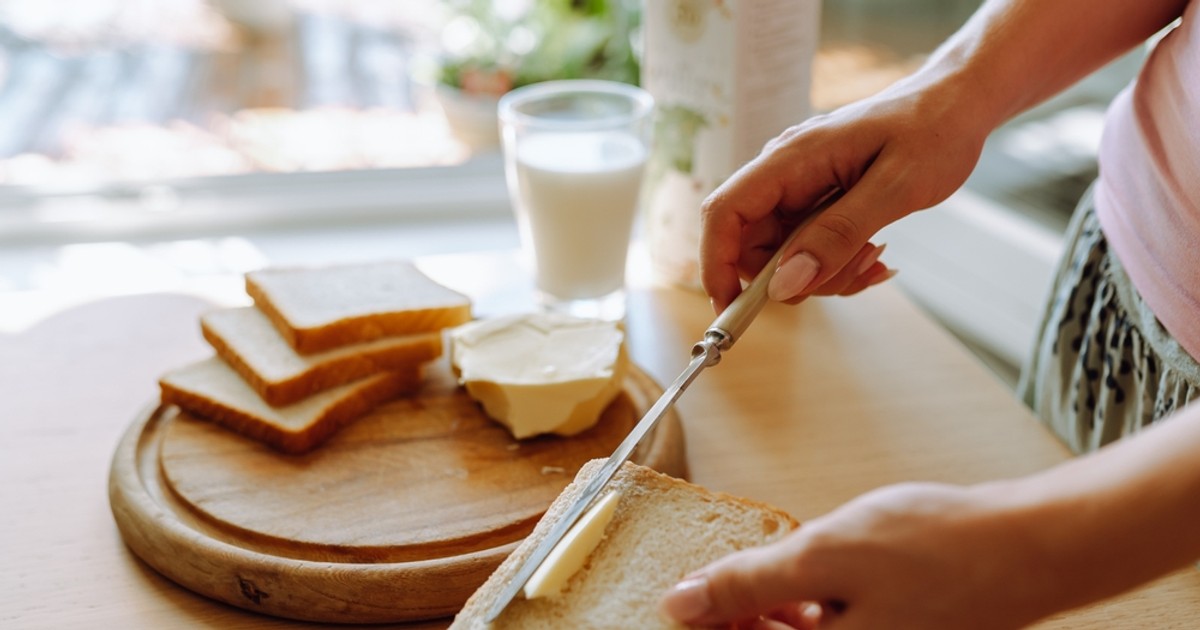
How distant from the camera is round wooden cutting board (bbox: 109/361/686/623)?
89cm

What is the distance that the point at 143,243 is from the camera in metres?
2.05

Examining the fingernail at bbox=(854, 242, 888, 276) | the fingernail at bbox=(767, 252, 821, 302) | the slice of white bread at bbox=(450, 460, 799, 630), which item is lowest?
the slice of white bread at bbox=(450, 460, 799, 630)

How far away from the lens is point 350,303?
4.10 feet

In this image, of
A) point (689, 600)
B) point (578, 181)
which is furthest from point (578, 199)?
point (689, 600)

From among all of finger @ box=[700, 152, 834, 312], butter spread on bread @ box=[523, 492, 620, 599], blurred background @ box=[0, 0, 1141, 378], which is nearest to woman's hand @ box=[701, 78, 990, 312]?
finger @ box=[700, 152, 834, 312]

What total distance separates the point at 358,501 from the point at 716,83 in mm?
727

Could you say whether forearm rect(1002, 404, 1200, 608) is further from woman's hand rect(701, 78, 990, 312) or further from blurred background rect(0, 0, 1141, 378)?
blurred background rect(0, 0, 1141, 378)

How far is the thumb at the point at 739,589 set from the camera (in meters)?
0.63

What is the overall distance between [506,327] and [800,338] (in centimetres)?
45

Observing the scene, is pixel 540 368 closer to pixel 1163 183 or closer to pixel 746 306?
pixel 746 306

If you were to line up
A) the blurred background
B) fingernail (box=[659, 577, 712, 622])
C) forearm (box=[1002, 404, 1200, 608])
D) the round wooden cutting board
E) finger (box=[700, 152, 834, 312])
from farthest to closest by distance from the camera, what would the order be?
the blurred background, finger (box=[700, 152, 834, 312]), the round wooden cutting board, fingernail (box=[659, 577, 712, 622]), forearm (box=[1002, 404, 1200, 608])

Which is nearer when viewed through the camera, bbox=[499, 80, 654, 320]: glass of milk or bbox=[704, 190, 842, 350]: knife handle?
bbox=[704, 190, 842, 350]: knife handle

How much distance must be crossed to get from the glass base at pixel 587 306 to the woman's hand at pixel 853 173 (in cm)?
44

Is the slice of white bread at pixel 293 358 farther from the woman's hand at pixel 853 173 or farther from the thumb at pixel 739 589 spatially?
the thumb at pixel 739 589
